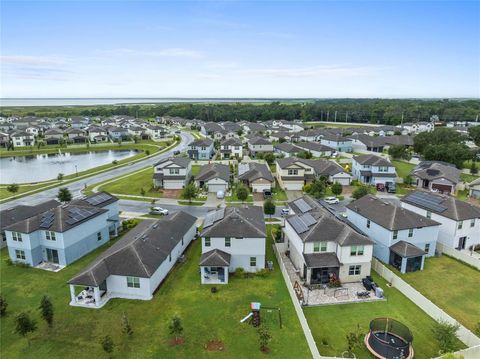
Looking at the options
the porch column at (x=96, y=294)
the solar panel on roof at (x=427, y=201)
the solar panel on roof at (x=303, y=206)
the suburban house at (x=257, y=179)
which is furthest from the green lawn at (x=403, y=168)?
the porch column at (x=96, y=294)

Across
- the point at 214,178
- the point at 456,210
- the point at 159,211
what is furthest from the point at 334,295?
the point at 214,178

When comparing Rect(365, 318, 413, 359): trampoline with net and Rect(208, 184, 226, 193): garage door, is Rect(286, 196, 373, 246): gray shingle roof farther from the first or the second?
Rect(208, 184, 226, 193): garage door

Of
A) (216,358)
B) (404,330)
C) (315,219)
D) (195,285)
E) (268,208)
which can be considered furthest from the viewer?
(268,208)

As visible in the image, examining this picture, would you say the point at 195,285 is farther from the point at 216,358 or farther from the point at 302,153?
the point at 302,153

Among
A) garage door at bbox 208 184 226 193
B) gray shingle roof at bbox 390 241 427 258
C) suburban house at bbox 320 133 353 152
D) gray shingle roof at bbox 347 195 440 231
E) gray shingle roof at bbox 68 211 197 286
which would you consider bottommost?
garage door at bbox 208 184 226 193

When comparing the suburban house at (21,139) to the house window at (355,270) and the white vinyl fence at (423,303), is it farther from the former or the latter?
the white vinyl fence at (423,303)

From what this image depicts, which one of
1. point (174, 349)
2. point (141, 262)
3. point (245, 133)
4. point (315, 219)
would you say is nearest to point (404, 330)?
point (315, 219)

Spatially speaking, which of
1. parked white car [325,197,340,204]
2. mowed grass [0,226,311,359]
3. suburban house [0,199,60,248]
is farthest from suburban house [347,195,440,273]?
suburban house [0,199,60,248]
